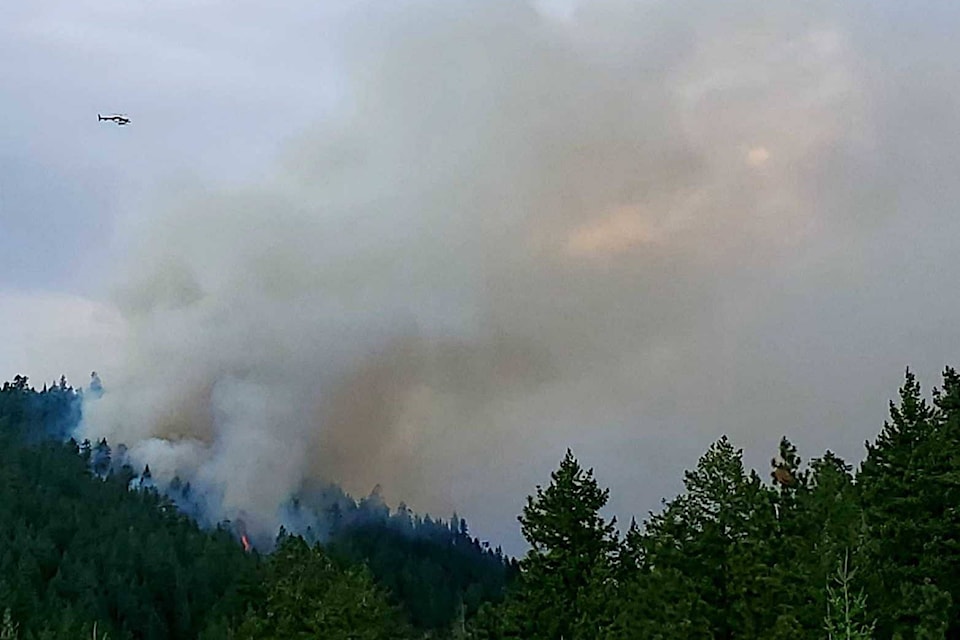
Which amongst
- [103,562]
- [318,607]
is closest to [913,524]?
[318,607]

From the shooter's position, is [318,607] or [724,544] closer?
[724,544]

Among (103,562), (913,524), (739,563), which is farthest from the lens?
(103,562)

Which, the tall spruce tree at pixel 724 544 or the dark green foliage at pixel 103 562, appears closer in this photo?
the tall spruce tree at pixel 724 544

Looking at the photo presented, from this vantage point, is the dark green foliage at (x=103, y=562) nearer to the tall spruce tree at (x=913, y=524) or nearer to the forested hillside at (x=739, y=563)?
the forested hillside at (x=739, y=563)

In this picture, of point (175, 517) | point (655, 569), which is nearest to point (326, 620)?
point (655, 569)

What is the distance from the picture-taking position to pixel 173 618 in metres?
136

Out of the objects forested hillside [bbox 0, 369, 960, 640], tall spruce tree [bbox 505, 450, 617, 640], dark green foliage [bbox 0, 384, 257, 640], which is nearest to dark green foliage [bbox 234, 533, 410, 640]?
forested hillside [bbox 0, 369, 960, 640]

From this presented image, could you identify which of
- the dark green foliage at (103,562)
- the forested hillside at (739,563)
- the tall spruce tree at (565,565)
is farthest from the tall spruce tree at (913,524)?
the dark green foliage at (103,562)

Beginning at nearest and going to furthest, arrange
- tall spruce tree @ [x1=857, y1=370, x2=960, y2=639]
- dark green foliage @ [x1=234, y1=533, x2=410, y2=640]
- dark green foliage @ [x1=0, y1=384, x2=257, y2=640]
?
tall spruce tree @ [x1=857, y1=370, x2=960, y2=639] < dark green foliage @ [x1=234, y1=533, x2=410, y2=640] < dark green foliage @ [x1=0, y1=384, x2=257, y2=640]

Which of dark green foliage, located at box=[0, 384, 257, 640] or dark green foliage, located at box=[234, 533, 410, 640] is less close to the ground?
dark green foliage, located at box=[0, 384, 257, 640]

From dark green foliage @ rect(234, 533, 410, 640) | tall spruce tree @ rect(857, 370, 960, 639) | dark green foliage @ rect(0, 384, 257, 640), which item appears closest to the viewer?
tall spruce tree @ rect(857, 370, 960, 639)

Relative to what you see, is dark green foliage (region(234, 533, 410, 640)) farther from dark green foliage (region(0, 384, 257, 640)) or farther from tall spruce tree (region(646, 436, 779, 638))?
dark green foliage (region(0, 384, 257, 640))

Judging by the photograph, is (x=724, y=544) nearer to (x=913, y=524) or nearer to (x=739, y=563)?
(x=739, y=563)

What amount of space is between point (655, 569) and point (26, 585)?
8681cm
